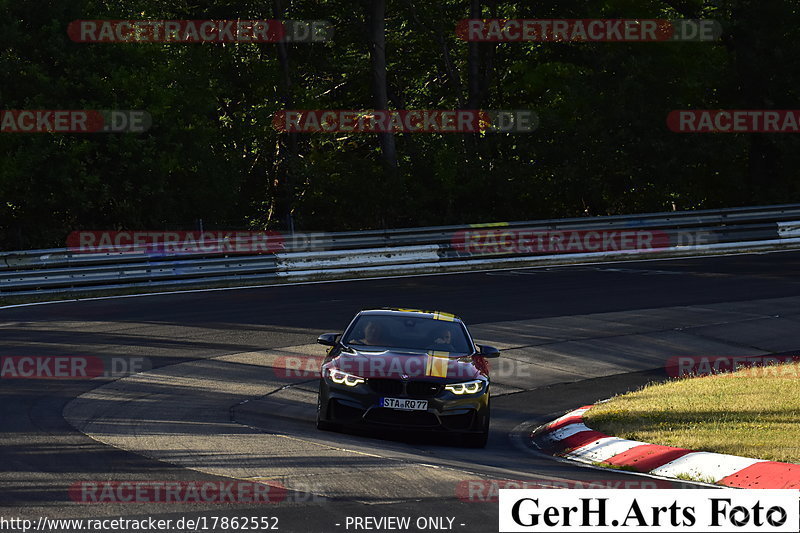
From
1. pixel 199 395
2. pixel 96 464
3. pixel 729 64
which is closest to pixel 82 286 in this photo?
pixel 199 395

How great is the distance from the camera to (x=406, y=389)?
11758mm

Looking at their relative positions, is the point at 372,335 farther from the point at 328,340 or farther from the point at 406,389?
the point at 406,389

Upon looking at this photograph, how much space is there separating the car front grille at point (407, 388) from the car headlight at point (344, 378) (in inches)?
6.2

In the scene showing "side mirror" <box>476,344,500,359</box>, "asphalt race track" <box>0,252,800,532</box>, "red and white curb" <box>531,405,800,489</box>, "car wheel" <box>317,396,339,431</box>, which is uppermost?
"side mirror" <box>476,344,500,359</box>

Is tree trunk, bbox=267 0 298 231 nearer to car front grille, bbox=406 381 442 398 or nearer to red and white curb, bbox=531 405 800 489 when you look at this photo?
red and white curb, bbox=531 405 800 489

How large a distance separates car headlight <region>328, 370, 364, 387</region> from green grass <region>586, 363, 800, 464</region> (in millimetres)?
2802

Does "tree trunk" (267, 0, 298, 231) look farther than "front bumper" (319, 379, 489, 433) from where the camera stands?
Yes

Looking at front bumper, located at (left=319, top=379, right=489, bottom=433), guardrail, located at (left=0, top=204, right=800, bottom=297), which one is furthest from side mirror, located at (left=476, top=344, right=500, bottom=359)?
guardrail, located at (left=0, top=204, right=800, bottom=297)

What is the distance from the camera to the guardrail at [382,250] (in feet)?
79.8

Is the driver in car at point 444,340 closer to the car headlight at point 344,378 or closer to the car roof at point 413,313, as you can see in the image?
the car roof at point 413,313

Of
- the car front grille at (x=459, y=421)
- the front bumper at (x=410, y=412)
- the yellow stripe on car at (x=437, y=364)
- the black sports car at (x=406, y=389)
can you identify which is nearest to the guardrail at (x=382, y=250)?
the black sports car at (x=406, y=389)

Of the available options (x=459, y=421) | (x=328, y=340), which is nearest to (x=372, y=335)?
(x=328, y=340)

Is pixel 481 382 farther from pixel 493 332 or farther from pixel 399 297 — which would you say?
pixel 399 297

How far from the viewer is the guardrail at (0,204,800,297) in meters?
24.3
